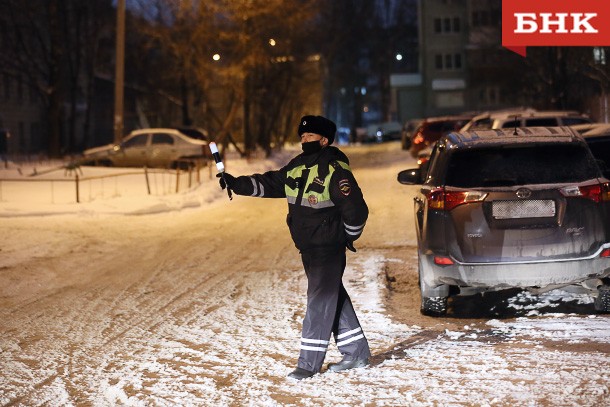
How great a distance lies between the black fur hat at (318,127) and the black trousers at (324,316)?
803 mm

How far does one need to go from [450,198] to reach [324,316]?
6.68ft

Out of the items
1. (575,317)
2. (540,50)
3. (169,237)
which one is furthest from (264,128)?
(575,317)

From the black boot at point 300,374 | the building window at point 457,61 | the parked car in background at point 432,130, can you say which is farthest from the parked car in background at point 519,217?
the building window at point 457,61

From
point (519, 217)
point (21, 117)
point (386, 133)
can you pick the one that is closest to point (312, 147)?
point (519, 217)

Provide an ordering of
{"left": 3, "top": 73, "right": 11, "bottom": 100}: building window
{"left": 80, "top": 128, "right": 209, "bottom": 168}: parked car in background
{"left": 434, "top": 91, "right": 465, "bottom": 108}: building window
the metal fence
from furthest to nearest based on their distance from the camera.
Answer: {"left": 434, "top": 91, "right": 465, "bottom": 108}: building window
{"left": 3, "top": 73, "right": 11, "bottom": 100}: building window
{"left": 80, "top": 128, "right": 209, "bottom": 168}: parked car in background
the metal fence

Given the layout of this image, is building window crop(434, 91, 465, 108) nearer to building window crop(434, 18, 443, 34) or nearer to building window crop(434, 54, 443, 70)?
building window crop(434, 54, 443, 70)

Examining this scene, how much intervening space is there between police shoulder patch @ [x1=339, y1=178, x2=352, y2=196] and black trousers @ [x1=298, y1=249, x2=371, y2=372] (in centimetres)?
46

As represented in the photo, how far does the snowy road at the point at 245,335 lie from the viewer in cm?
647

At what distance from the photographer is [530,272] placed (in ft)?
27.5

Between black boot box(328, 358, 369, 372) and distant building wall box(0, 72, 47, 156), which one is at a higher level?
distant building wall box(0, 72, 47, 156)

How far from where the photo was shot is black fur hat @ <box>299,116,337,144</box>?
6.93m

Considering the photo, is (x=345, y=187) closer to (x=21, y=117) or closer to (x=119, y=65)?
(x=119, y=65)

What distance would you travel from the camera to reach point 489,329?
27.6ft

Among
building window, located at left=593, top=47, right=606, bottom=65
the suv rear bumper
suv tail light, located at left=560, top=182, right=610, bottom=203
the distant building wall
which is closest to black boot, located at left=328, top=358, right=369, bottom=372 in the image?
the suv rear bumper
